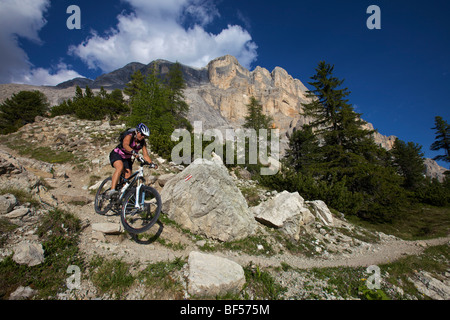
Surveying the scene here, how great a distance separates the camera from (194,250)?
213 inches

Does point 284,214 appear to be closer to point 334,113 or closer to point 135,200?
point 135,200

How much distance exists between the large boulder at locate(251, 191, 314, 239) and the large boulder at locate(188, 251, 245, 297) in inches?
164

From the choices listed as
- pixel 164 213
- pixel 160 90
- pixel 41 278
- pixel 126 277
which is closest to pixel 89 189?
pixel 164 213

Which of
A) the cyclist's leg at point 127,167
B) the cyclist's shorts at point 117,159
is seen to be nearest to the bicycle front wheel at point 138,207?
the cyclist's leg at point 127,167

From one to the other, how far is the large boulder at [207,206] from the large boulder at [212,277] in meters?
1.91

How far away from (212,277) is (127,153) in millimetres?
4530

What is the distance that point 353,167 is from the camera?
16.3m

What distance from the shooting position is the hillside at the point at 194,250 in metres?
3.44

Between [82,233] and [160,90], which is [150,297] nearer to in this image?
[82,233]

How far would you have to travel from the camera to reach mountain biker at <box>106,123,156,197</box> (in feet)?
17.2

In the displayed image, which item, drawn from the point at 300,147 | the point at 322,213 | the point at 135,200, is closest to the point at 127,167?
the point at 135,200

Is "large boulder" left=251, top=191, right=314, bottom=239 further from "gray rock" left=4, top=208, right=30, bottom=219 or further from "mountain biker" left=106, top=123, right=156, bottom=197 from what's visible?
"gray rock" left=4, top=208, right=30, bottom=219

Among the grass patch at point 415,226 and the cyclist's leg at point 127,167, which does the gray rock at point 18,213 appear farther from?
the grass patch at point 415,226
